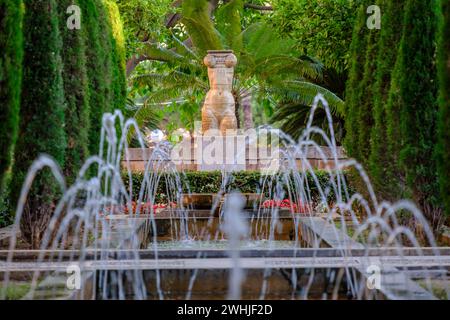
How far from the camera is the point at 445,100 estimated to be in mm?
5957

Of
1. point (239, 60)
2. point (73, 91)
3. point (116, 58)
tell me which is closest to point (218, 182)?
point (116, 58)

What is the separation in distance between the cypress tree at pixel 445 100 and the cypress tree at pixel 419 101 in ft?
2.80

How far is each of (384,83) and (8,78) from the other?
4.50m

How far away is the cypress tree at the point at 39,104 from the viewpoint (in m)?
6.62

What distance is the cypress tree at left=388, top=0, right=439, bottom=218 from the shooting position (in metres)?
6.93

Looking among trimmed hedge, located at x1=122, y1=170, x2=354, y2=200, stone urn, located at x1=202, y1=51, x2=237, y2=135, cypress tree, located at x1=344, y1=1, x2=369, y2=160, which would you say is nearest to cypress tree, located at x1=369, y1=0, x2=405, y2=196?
cypress tree, located at x1=344, y1=1, x2=369, y2=160

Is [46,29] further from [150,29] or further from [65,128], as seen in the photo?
[150,29]

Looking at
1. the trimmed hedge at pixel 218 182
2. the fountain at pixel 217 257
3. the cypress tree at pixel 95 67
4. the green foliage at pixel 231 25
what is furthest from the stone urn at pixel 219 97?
the cypress tree at pixel 95 67

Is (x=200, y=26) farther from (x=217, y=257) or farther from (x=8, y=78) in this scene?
(x=217, y=257)

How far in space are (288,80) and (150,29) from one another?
5.01 meters

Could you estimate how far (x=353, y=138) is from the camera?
28.8 ft

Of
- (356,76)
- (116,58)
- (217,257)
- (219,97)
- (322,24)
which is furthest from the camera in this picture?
(219,97)

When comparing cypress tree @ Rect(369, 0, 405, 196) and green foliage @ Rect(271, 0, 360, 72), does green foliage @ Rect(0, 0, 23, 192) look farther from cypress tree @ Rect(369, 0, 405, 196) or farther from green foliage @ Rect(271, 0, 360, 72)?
green foliage @ Rect(271, 0, 360, 72)

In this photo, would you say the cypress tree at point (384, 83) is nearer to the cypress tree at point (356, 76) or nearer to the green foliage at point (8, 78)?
the cypress tree at point (356, 76)
